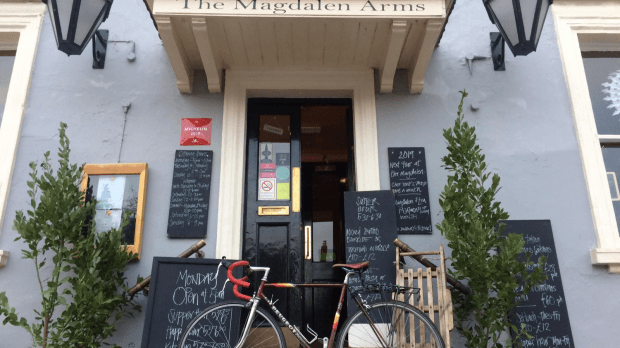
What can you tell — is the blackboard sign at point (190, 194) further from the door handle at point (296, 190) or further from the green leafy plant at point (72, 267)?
the door handle at point (296, 190)

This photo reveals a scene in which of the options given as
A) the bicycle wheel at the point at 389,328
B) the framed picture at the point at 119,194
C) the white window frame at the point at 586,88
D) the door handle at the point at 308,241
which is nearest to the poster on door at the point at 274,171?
the framed picture at the point at 119,194

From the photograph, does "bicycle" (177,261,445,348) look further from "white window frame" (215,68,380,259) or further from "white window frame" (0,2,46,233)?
"white window frame" (0,2,46,233)

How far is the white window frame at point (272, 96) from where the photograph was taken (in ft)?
13.8

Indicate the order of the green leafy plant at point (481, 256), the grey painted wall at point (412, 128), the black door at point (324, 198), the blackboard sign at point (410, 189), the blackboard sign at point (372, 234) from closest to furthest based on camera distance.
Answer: the green leafy plant at point (481, 256), the blackboard sign at point (372, 234), the grey painted wall at point (412, 128), the blackboard sign at point (410, 189), the black door at point (324, 198)

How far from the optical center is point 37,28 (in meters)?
4.74

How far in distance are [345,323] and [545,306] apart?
1727 mm

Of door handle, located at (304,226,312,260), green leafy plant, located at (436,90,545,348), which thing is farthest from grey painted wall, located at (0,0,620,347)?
door handle, located at (304,226,312,260)

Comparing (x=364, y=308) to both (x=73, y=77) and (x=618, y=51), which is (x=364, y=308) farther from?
(x=618, y=51)

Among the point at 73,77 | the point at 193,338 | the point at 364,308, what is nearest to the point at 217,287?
the point at 193,338

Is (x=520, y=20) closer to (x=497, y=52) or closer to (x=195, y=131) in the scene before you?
(x=497, y=52)

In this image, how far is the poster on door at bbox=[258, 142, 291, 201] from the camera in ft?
14.9

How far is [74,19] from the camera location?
3.83 meters

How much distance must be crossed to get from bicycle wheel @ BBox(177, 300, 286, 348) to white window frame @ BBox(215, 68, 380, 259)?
0.67 meters

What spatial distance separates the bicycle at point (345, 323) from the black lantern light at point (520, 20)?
7.05 ft
